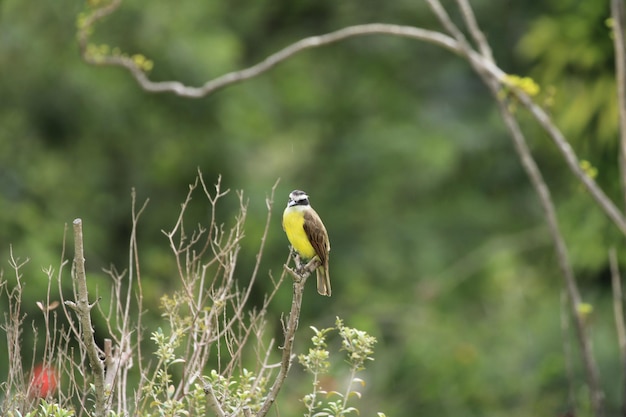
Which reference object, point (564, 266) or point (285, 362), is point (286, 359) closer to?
point (285, 362)

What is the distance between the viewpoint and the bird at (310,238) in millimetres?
5418

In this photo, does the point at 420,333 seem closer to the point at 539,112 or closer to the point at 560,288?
the point at 560,288

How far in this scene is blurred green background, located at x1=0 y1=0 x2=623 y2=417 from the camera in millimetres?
11086

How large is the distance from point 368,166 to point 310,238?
10642mm

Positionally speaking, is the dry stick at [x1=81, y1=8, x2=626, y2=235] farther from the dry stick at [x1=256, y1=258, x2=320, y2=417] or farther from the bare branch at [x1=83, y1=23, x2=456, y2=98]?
the dry stick at [x1=256, y1=258, x2=320, y2=417]

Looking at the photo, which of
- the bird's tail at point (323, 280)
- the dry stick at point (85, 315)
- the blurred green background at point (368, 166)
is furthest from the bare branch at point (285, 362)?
the blurred green background at point (368, 166)

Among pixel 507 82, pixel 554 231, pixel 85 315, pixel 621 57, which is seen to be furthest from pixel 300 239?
pixel 554 231

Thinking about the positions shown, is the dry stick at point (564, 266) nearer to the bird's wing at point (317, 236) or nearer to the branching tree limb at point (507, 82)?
the branching tree limb at point (507, 82)

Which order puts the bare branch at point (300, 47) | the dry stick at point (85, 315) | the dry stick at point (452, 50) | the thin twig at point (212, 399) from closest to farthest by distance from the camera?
1. the dry stick at point (85, 315)
2. the thin twig at point (212, 399)
3. the dry stick at point (452, 50)
4. the bare branch at point (300, 47)

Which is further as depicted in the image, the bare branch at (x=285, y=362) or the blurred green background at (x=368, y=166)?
the blurred green background at (x=368, y=166)

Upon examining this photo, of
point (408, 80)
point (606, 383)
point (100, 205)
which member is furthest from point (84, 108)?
point (606, 383)

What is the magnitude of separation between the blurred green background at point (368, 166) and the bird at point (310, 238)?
404 centimetres

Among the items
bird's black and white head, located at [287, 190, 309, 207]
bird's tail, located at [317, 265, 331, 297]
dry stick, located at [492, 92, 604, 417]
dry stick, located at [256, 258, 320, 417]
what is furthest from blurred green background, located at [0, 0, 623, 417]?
dry stick, located at [256, 258, 320, 417]

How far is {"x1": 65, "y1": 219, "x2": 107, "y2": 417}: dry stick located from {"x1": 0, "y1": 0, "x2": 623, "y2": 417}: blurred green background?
5.30m
